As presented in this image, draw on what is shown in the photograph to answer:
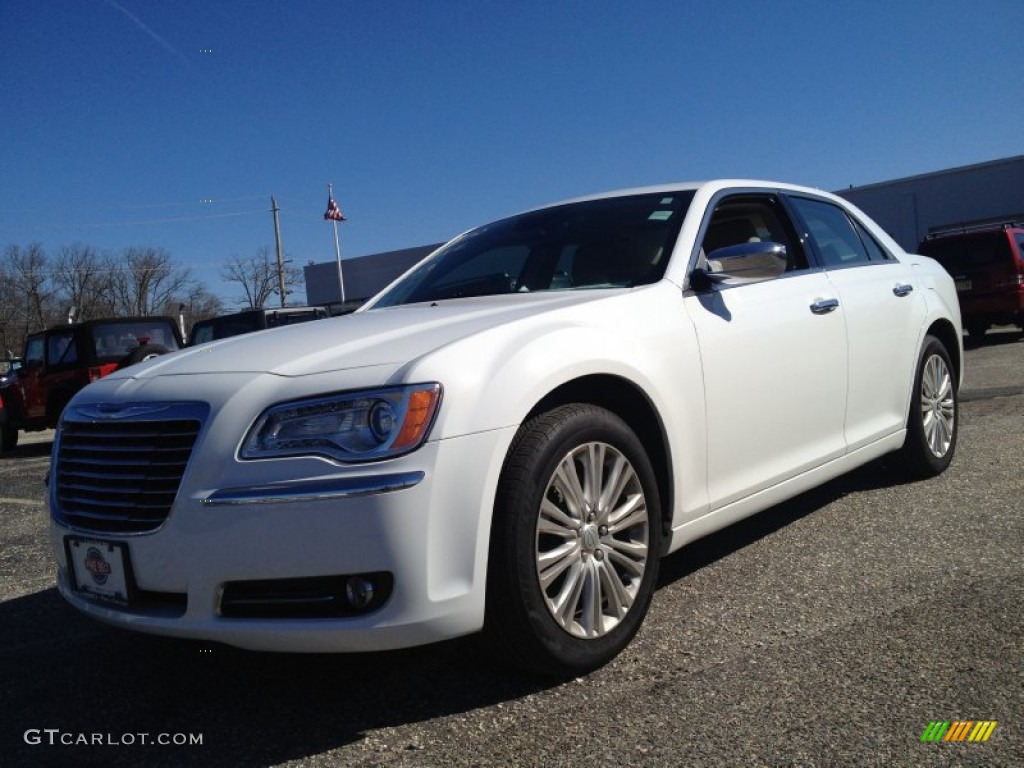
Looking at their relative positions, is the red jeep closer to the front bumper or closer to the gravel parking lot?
the gravel parking lot

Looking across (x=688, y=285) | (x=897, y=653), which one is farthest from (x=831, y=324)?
(x=897, y=653)

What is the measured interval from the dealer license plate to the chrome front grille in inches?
2.0

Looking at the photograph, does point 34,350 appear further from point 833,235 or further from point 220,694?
point 833,235

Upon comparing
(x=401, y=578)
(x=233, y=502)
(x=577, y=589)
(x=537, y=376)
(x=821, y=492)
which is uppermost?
(x=537, y=376)

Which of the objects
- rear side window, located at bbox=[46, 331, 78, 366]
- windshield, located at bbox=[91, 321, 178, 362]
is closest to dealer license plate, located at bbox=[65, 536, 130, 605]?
windshield, located at bbox=[91, 321, 178, 362]

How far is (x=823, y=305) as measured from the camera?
3.79 metres

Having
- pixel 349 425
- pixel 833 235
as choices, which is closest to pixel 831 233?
pixel 833 235

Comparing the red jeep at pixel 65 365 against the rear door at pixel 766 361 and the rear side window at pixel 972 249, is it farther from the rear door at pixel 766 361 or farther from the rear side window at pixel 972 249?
the rear side window at pixel 972 249

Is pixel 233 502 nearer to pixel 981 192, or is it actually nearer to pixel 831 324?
pixel 831 324

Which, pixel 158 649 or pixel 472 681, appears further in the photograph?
pixel 158 649

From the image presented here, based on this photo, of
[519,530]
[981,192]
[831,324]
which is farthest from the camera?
[981,192]

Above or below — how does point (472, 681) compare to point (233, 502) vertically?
below

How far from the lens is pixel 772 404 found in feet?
11.1

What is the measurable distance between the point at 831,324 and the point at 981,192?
31.1 meters
